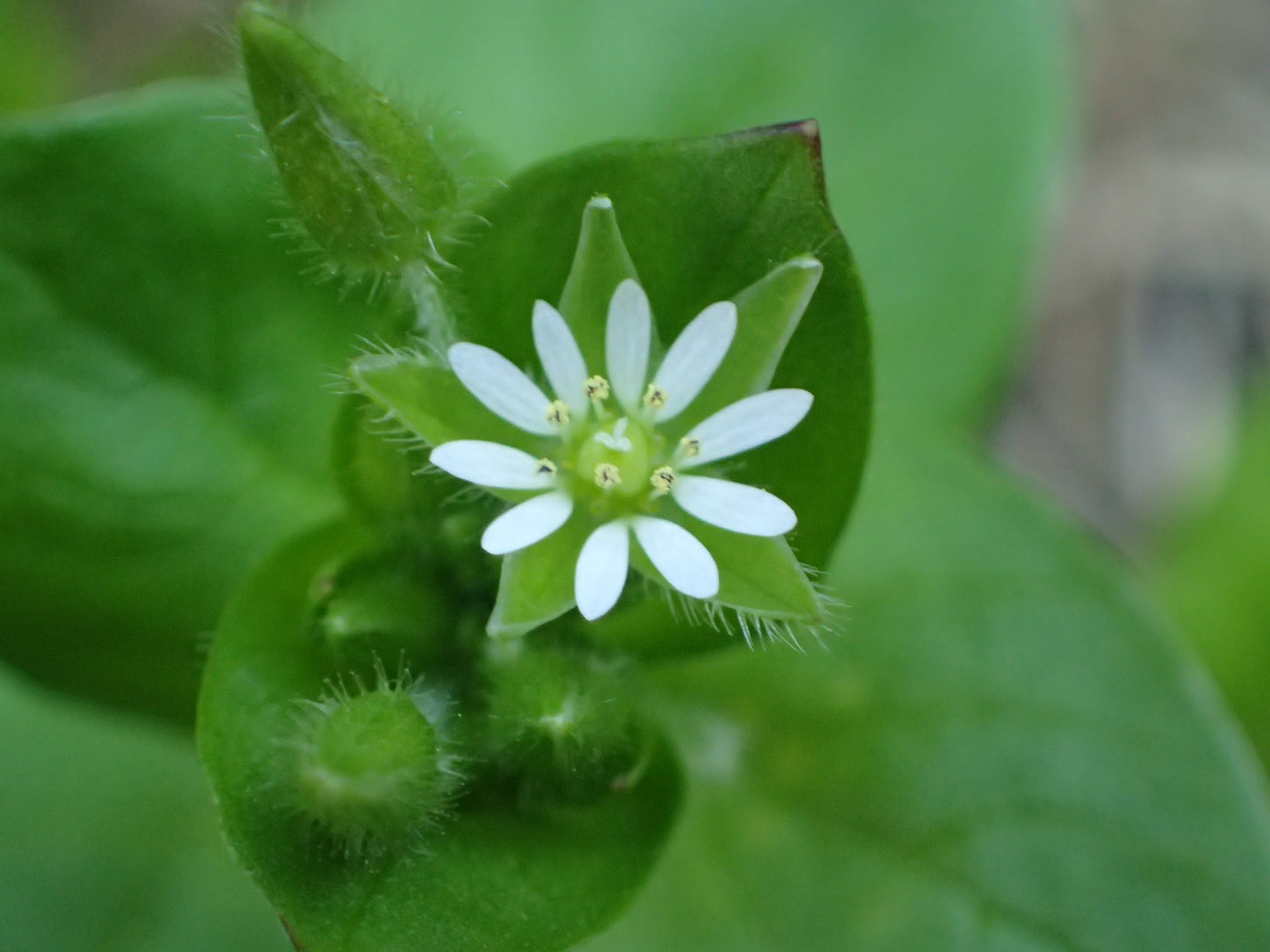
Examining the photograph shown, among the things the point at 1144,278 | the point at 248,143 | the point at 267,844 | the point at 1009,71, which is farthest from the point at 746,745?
the point at 1144,278

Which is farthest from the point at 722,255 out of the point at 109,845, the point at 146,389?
the point at 109,845

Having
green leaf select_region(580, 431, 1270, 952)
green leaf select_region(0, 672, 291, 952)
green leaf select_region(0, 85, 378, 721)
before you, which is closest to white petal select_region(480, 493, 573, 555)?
green leaf select_region(0, 85, 378, 721)

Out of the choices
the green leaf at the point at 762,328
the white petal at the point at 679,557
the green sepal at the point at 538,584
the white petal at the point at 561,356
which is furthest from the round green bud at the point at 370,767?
the green leaf at the point at 762,328

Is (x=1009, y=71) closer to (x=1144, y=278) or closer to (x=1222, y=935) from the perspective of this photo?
(x=1144, y=278)

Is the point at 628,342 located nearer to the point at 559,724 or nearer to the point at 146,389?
the point at 559,724

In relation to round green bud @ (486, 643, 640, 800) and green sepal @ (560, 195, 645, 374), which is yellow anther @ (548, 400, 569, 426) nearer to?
green sepal @ (560, 195, 645, 374)

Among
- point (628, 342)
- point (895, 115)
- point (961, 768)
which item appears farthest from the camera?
point (895, 115)
